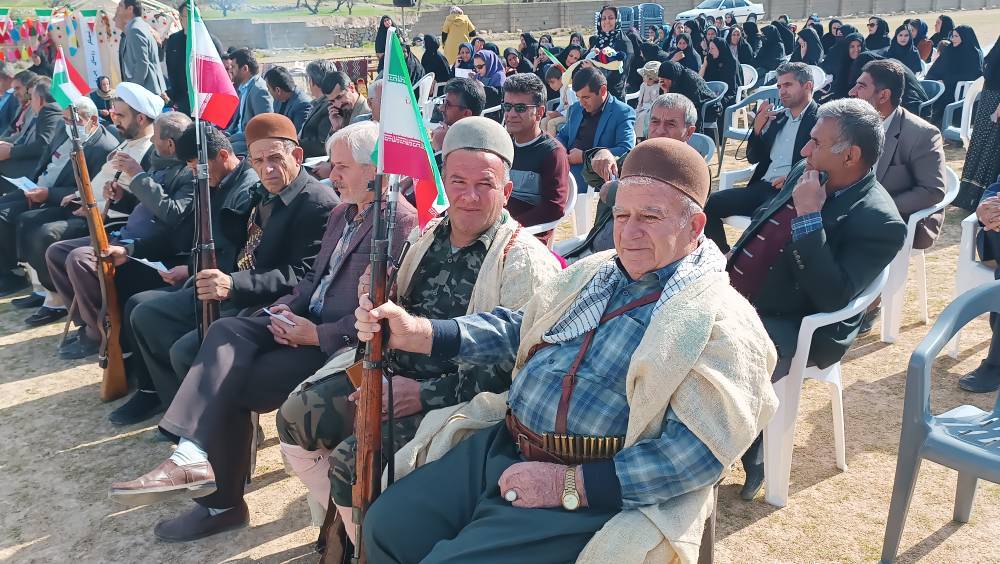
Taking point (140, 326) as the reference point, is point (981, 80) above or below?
above

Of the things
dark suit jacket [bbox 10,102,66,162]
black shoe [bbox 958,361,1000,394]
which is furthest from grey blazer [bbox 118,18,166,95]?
black shoe [bbox 958,361,1000,394]

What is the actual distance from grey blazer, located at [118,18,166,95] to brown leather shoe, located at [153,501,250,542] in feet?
23.8

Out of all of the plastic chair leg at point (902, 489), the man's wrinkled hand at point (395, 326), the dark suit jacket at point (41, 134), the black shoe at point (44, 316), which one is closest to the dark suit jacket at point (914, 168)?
the plastic chair leg at point (902, 489)

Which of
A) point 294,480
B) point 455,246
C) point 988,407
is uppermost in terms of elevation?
point 455,246

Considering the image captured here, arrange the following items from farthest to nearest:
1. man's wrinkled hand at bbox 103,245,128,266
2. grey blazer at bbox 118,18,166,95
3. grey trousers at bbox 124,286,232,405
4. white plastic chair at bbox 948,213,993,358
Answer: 1. grey blazer at bbox 118,18,166,95
2. man's wrinkled hand at bbox 103,245,128,266
3. white plastic chair at bbox 948,213,993,358
4. grey trousers at bbox 124,286,232,405

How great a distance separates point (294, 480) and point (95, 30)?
38.1 feet

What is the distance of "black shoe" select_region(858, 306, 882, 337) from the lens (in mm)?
4604

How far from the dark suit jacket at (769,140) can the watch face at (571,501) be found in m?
3.63

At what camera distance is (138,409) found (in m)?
4.11

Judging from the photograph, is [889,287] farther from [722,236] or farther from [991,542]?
[991,542]

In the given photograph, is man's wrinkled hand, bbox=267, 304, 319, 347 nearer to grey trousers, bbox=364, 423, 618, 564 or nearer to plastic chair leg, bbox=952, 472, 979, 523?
grey trousers, bbox=364, 423, 618, 564

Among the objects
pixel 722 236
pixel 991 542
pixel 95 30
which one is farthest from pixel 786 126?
pixel 95 30

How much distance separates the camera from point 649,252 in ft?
6.72

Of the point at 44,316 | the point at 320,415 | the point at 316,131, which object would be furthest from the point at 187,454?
the point at 316,131
